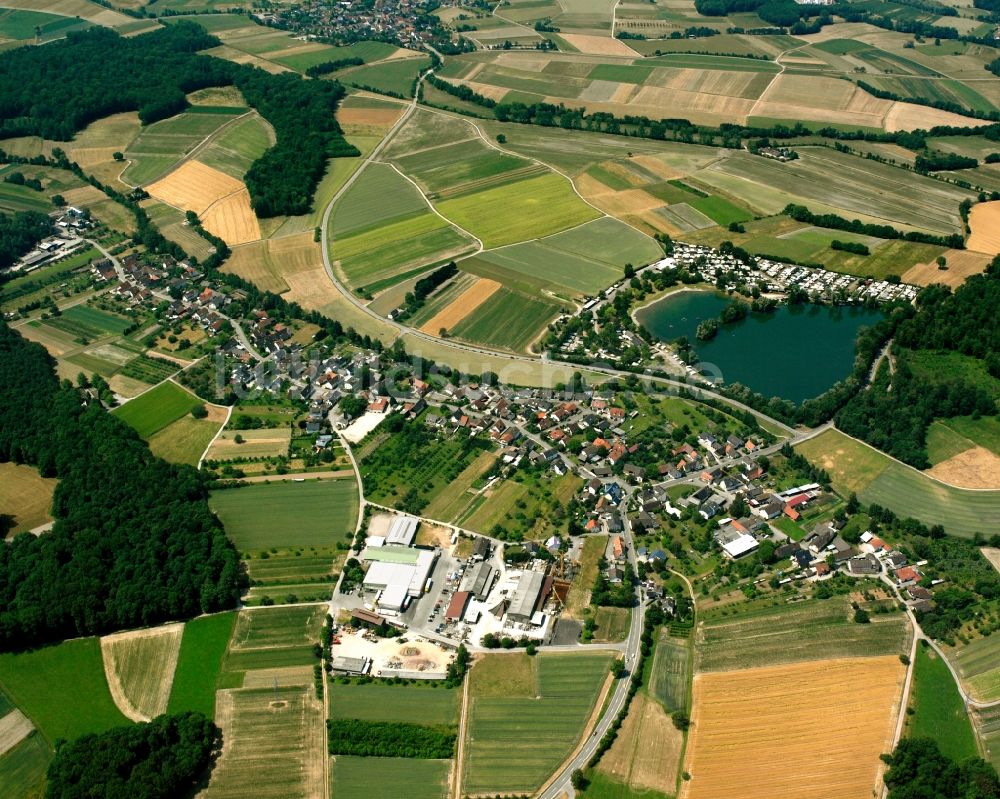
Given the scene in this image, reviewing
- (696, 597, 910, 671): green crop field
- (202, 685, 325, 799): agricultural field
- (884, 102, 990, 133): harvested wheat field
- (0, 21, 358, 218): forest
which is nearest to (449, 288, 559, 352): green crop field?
(696, 597, 910, 671): green crop field

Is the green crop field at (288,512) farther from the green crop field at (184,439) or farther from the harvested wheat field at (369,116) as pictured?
the harvested wheat field at (369,116)

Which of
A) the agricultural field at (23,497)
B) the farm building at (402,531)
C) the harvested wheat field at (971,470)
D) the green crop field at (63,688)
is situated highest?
the harvested wheat field at (971,470)

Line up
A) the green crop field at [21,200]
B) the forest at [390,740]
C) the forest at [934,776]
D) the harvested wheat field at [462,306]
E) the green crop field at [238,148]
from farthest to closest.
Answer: the green crop field at [238,148] → the green crop field at [21,200] → the harvested wheat field at [462,306] → the forest at [390,740] → the forest at [934,776]

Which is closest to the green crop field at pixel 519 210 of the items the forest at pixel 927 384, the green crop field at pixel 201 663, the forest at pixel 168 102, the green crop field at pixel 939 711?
the forest at pixel 168 102

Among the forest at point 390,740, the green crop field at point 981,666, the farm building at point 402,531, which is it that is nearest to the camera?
the forest at point 390,740

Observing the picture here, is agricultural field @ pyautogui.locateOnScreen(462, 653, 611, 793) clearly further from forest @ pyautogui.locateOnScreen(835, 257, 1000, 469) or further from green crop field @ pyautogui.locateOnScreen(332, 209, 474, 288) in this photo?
green crop field @ pyautogui.locateOnScreen(332, 209, 474, 288)

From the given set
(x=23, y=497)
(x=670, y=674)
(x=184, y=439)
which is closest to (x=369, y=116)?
(x=184, y=439)

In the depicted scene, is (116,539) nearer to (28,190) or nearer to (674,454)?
(674,454)
